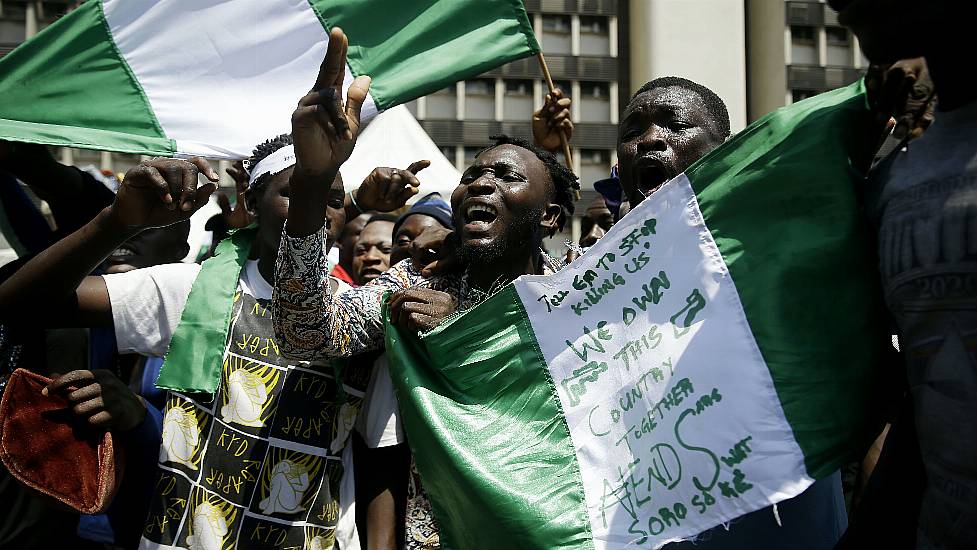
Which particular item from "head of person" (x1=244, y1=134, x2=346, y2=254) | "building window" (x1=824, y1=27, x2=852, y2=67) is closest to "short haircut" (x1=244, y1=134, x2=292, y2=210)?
"head of person" (x1=244, y1=134, x2=346, y2=254)

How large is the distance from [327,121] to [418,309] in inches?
25.0

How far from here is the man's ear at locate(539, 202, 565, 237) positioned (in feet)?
11.3

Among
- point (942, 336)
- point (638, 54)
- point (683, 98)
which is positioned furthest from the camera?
point (638, 54)

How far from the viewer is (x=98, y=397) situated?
2.97 meters

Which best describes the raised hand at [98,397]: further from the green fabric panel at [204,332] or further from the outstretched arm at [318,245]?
the outstretched arm at [318,245]

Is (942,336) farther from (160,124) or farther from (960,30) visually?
(160,124)

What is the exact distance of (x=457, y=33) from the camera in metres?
3.85

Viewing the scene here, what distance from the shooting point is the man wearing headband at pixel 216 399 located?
117 inches

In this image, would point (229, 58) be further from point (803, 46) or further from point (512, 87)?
point (803, 46)

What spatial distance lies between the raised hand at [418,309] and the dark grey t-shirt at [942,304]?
4.67 feet

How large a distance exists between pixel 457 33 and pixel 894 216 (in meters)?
2.40

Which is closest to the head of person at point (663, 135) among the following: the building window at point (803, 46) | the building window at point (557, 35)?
the building window at point (557, 35)

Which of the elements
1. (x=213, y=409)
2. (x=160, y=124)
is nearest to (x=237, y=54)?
(x=160, y=124)

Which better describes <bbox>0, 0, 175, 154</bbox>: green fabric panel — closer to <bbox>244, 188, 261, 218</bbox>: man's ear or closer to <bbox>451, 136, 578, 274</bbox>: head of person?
<bbox>244, 188, 261, 218</bbox>: man's ear
